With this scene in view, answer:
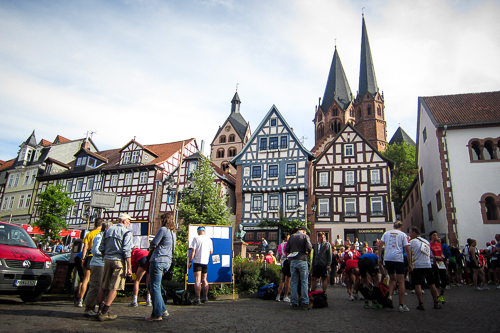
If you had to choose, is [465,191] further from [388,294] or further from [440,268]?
[388,294]

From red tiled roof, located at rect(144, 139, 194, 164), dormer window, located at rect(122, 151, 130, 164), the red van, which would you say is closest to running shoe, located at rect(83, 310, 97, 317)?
the red van

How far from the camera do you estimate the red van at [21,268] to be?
8.04 m

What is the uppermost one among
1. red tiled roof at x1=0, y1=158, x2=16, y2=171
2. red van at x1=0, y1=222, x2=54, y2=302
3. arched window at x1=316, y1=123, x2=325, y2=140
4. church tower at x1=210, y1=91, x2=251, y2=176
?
arched window at x1=316, y1=123, x2=325, y2=140

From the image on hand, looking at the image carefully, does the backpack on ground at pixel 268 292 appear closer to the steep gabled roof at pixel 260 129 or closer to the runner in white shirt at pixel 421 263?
the runner in white shirt at pixel 421 263

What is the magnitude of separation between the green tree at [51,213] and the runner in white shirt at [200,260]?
89.1ft

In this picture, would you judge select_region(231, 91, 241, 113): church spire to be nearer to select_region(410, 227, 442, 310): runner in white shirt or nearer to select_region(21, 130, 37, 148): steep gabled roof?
select_region(21, 130, 37, 148): steep gabled roof

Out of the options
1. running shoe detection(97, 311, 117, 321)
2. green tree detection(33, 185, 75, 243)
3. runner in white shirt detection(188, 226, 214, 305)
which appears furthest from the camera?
green tree detection(33, 185, 75, 243)

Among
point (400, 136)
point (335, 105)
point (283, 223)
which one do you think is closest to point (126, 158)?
point (283, 223)

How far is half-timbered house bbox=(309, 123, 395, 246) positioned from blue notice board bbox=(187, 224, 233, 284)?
65.3 ft

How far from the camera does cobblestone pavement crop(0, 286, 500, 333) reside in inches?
232

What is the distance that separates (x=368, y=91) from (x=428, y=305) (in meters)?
64.5

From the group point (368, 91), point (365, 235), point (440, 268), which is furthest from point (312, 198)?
point (368, 91)

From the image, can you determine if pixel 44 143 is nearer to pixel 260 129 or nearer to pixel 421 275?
pixel 260 129

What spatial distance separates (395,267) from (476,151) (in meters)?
→ 19.1
